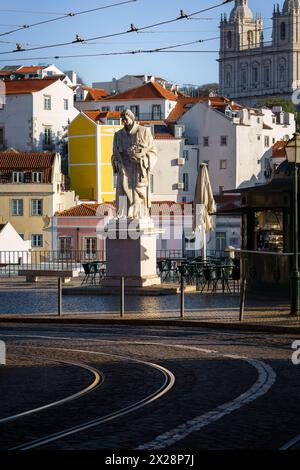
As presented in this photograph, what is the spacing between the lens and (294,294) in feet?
76.7

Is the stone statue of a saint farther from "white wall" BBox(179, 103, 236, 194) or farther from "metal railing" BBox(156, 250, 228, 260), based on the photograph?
"white wall" BBox(179, 103, 236, 194)

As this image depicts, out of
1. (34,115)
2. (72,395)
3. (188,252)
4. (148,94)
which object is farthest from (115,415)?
(148,94)

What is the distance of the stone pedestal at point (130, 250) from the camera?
30344 millimetres

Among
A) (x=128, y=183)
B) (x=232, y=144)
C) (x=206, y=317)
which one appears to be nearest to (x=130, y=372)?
(x=206, y=317)

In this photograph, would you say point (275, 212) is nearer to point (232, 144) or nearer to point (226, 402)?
point (226, 402)

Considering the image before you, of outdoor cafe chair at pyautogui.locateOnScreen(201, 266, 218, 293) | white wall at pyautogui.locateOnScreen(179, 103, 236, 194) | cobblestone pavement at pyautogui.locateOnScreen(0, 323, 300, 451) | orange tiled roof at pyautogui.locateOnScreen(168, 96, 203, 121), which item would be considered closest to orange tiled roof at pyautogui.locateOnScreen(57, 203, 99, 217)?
white wall at pyautogui.locateOnScreen(179, 103, 236, 194)

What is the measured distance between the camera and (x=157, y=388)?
45.8ft

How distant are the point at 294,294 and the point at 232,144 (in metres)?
83.9

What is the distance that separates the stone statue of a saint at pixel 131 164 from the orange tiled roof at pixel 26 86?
77488mm

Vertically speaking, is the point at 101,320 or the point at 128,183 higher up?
the point at 128,183

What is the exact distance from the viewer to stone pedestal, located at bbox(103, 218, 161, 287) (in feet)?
99.6

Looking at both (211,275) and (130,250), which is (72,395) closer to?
(130,250)

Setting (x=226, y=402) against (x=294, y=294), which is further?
(x=294, y=294)

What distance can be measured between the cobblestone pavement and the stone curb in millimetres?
544
